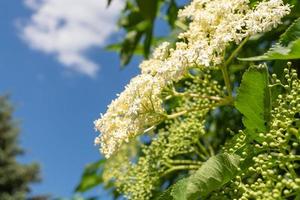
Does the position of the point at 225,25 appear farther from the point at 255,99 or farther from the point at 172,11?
the point at 172,11

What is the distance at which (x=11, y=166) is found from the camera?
25.5m

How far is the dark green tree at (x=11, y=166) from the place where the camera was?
82.4 feet

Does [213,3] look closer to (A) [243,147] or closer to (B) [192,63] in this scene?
(B) [192,63]

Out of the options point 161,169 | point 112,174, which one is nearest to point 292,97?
point 161,169

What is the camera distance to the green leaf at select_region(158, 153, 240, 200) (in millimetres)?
1129

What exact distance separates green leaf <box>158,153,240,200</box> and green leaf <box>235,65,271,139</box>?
0.38ft

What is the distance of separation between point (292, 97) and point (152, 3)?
5.26 feet

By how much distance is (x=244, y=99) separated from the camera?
4.32 feet

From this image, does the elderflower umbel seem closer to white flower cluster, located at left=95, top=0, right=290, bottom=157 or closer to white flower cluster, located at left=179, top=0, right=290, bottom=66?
white flower cluster, located at left=95, top=0, right=290, bottom=157

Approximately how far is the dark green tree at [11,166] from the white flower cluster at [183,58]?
23.8 meters

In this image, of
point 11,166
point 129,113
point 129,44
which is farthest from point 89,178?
point 11,166

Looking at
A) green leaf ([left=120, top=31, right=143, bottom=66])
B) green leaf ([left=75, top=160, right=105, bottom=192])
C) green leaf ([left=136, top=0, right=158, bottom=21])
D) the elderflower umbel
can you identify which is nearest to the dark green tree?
green leaf ([left=75, top=160, right=105, bottom=192])

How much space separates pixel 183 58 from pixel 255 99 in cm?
21

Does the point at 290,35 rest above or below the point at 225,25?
below
